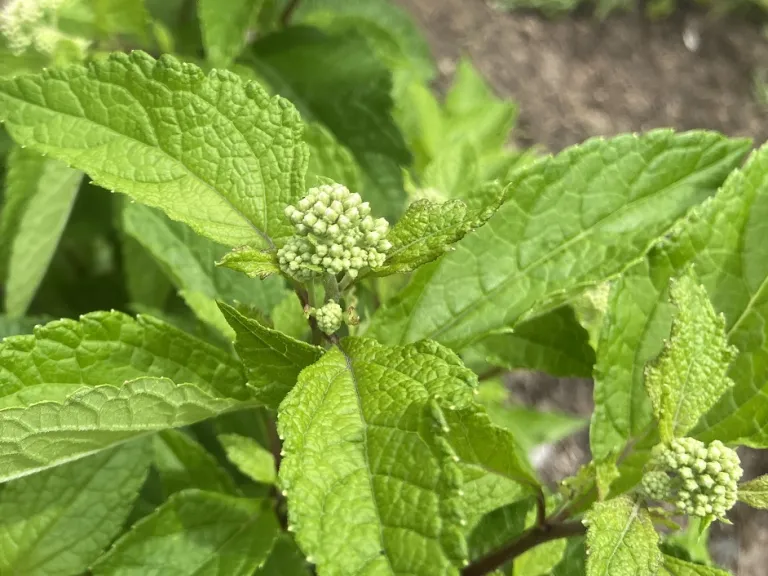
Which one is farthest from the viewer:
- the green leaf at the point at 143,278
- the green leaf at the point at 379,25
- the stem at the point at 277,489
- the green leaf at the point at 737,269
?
the green leaf at the point at 379,25

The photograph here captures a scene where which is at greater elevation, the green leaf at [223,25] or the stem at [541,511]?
the green leaf at [223,25]

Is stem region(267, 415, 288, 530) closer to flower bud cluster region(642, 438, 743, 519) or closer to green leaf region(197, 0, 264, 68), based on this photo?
flower bud cluster region(642, 438, 743, 519)

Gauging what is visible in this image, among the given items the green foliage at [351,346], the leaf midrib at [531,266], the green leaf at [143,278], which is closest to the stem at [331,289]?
the green foliage at [351,346]

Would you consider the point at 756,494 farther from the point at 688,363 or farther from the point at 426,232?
the point at 426,232

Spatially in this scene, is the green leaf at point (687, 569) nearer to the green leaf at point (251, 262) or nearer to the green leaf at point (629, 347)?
the green leaf at point (629, 347)

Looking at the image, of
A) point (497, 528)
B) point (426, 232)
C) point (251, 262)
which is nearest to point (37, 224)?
point (251, 262)

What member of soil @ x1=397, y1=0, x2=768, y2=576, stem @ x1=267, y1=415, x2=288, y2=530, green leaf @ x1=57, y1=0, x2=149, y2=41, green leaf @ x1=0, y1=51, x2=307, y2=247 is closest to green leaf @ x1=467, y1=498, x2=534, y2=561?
stem @ x1=267, y1=415, x2=288, y2=530

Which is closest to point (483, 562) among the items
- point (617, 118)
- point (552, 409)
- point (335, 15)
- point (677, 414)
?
point (677, 414)
